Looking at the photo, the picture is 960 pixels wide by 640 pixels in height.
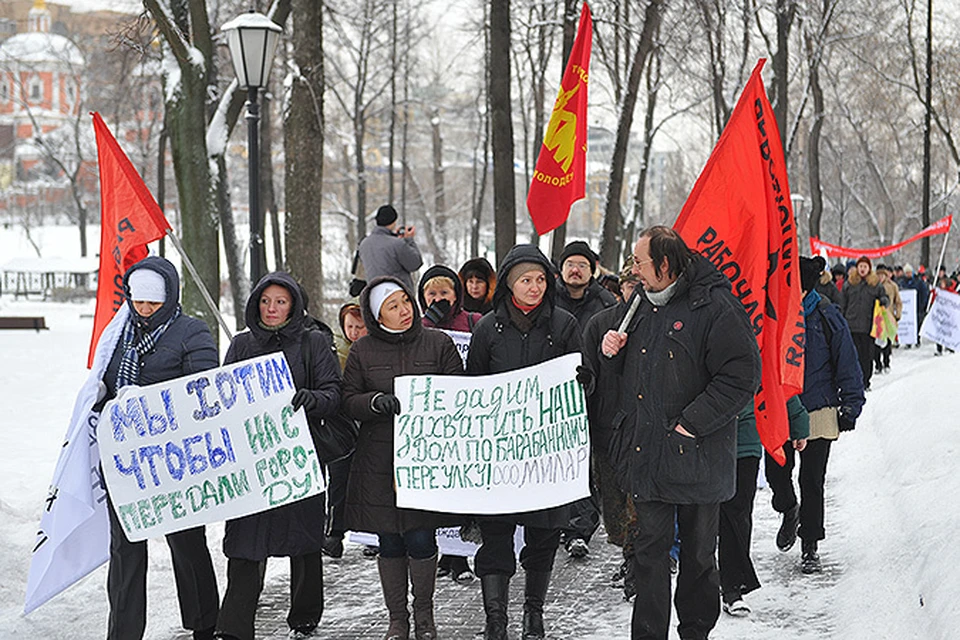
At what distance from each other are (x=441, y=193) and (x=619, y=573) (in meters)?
41.0

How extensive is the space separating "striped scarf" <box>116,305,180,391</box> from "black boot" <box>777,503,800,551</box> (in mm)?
4507

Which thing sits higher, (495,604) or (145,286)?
(145,286)

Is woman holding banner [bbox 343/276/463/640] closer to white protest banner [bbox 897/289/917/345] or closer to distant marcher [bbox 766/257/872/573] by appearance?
distant marcher [bbox 766/257/872/573]

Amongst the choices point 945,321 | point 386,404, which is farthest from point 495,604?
point 945,321

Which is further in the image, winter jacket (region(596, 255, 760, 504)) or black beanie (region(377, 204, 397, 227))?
black beanie (region(377, 204, 397, 227))

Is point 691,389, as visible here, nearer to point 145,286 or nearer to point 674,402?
point 674,402

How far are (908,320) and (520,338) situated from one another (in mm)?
24267

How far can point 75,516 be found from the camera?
6.20 meters

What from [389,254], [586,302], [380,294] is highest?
[389,254]

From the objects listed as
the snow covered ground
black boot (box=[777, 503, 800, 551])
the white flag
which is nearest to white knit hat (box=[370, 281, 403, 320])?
the white flag

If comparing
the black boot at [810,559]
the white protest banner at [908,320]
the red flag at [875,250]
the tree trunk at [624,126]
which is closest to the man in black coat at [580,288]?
the black boot at [810,559]

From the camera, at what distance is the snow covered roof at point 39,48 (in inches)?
2534

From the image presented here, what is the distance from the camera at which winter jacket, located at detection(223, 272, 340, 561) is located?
6488mm

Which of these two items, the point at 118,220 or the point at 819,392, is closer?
the point at 819,392
